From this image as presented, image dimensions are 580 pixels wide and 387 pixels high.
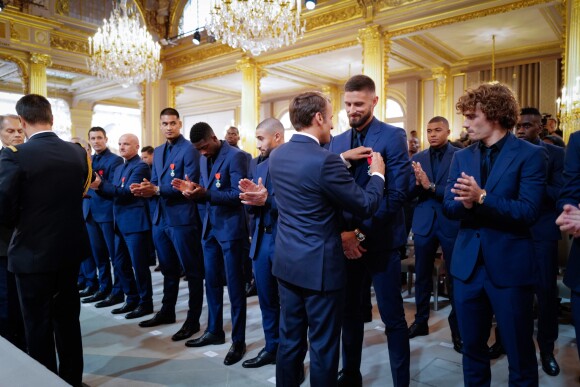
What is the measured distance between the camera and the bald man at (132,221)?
4.03m

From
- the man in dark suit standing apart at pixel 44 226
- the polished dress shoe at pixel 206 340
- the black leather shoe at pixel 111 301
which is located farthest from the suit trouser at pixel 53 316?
the black leather shoe at pixel 111 301

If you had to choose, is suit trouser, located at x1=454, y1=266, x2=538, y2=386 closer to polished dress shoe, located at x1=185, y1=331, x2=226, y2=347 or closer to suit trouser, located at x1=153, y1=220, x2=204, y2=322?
polished dress shoe, located at x1=185, y1=331, x2=226, y2=347

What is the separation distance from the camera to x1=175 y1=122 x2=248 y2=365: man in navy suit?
308 cm

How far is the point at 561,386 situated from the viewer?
2.59 meters

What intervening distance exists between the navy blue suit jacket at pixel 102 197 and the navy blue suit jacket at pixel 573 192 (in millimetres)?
3975

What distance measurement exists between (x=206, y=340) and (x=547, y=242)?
2603mm

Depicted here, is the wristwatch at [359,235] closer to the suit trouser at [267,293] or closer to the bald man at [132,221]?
the suit trouser at [267,293]

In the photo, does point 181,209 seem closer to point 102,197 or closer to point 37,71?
point 102,197

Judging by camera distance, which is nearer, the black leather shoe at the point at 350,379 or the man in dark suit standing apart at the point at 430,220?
the black leather shoe at the point at 350,379

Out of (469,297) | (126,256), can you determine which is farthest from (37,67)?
(469,297)

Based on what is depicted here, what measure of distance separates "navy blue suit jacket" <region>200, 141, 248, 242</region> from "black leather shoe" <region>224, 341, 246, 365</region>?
2.49ft

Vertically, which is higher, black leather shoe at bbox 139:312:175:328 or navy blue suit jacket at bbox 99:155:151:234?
navy blue suit jacket at bbox 99:155:151:234

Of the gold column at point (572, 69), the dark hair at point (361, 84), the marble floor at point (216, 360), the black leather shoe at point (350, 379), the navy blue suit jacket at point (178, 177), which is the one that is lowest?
the marble floor at point (216, 360)

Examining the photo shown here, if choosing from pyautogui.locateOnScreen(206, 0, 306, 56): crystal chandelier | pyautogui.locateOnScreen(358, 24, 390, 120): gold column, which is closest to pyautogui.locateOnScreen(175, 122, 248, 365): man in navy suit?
pyautogui.locateOnScreen(206, 0, 306, 56): crystal chandelier
